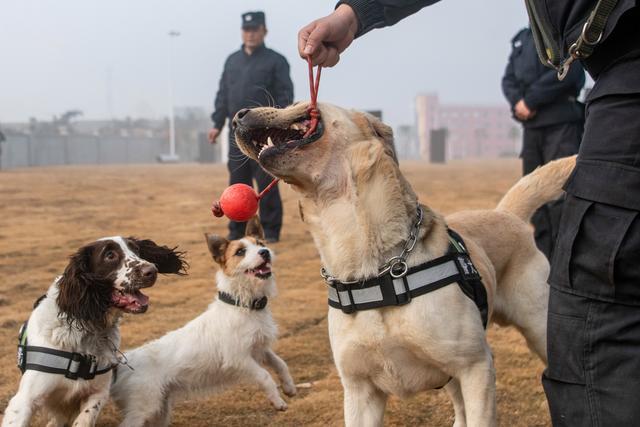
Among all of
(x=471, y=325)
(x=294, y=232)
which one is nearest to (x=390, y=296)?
(x=471, y=325)

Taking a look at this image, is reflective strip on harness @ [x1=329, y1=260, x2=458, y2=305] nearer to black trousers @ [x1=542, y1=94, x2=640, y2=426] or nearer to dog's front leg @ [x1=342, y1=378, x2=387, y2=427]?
dog's front leg @ [x1=342, y1=378, x2=387, y2=427]

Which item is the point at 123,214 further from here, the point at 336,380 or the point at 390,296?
the point at 390,296

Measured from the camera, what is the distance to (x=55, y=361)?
11.8 ft

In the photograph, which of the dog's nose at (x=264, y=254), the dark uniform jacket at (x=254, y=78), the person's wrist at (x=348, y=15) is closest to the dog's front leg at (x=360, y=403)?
the person's wrist at (x=348, y=15)

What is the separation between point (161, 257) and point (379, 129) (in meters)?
2.06

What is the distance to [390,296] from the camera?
2.67 meters

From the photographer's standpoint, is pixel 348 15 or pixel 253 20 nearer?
pixel 348 15

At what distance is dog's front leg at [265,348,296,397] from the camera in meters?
4.59

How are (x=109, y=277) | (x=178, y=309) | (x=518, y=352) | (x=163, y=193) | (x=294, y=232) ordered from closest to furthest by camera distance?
(x=109, y=277), (x=518, y=352), (x=178, y=309), (x=294, y=232), (x=163, y=193)

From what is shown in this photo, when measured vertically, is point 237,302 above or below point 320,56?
below

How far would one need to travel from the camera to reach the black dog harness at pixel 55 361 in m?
3.59

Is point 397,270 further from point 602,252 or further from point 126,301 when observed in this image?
point 126,301

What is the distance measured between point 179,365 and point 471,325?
7.54 feet

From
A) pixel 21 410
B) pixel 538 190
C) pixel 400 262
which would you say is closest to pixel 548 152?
pixel 538 190
